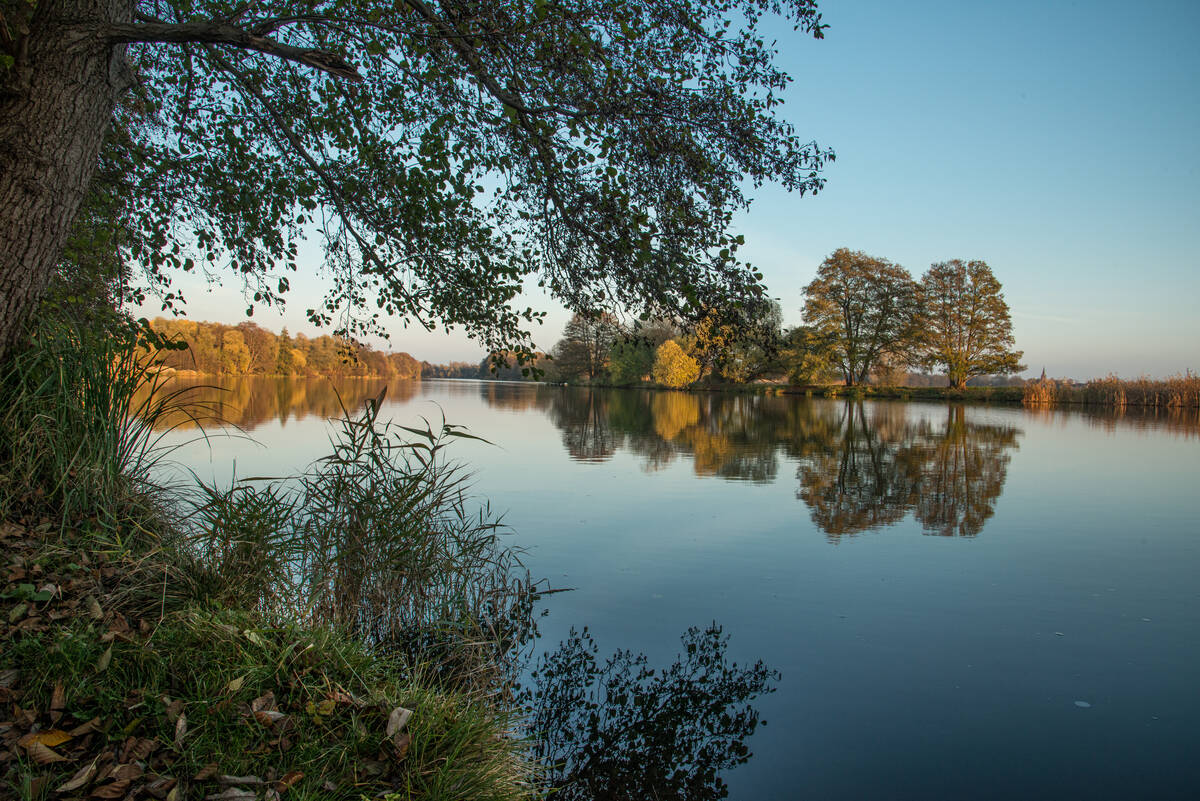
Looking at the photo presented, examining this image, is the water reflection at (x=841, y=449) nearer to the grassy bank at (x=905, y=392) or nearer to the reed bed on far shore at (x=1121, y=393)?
the reed bed on far shore at (x=1121, y=393)

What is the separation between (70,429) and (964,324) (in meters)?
A: 55.1

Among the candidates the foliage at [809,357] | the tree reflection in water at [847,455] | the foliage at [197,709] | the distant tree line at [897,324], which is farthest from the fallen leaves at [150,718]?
the foliage at [809,357]

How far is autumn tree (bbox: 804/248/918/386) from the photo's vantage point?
5025 cm

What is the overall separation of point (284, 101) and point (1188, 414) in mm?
43907

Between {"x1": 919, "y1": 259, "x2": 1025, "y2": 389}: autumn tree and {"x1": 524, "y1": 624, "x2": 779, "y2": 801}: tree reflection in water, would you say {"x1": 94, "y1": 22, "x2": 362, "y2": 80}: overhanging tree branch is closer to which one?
{"x1": 524, "y1": 624, "x2": 779, "y2": 801}: tree reflection in water

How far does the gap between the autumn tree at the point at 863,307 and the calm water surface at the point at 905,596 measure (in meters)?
36.3

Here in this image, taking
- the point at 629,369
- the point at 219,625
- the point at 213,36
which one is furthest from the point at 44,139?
the point at 629,369

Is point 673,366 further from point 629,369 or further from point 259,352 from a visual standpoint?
point 259,352

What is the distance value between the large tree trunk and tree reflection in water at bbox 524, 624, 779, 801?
13.3 feet

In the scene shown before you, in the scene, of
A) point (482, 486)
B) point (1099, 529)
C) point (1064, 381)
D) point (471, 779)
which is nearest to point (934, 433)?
point (1099, 529)

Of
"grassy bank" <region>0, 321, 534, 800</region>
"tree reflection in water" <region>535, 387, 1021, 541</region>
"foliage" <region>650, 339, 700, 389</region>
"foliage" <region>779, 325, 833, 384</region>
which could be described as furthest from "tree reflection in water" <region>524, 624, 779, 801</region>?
"foliage" <region>650, 339, 700, 389</region>

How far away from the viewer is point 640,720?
3.98 m

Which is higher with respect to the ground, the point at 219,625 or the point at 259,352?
the point at 259,352

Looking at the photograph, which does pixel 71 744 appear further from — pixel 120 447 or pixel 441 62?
pixel 441 62
